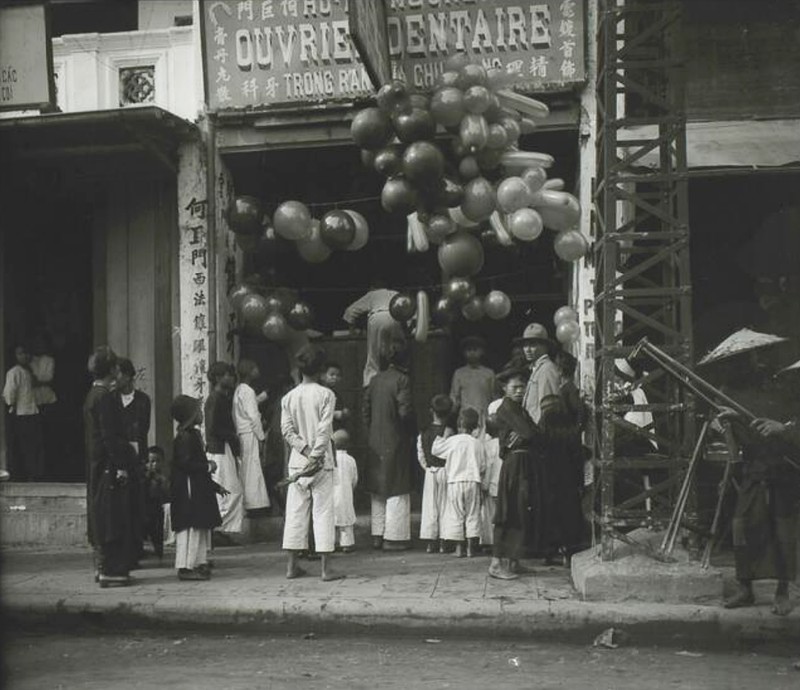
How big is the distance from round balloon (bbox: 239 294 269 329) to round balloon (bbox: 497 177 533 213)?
270cm

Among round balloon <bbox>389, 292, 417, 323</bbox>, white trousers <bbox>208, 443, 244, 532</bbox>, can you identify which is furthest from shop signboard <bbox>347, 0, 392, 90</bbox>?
white trousers <bbox>208, 443, 244, 532</bbox>

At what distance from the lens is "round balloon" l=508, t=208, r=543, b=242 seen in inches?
378

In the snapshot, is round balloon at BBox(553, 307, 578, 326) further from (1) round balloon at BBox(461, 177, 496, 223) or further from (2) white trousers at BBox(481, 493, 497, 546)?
(2) white trousers at BBox(481, 493, 497, 546)

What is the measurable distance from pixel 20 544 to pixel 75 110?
444cm

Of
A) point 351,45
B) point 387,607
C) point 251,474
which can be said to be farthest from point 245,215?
point 387,607

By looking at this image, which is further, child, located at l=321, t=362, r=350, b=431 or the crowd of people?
child, located at l=321, t=362, r=350, b=431

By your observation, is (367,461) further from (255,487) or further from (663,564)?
(663,564)

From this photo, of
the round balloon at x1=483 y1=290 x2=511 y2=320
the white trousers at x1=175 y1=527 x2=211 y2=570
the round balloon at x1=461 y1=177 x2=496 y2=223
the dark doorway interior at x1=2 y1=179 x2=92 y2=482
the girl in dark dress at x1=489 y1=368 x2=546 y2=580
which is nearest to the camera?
the girl in dark dress at x1=489 y1=368 x2=546 y2=580

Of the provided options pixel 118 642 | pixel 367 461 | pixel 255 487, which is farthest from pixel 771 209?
pixel 118 642

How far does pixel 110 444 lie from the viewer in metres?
8.45

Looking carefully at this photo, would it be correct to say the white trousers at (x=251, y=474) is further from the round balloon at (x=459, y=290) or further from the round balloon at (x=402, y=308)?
the round balloon at (x=459, y=290)

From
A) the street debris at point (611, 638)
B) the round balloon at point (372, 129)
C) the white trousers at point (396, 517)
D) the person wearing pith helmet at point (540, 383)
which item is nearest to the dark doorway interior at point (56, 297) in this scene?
the round balloon at point (372, 129)

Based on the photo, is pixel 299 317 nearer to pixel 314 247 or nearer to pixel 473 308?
pixel 314 247

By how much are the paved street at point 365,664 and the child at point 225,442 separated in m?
2.87
